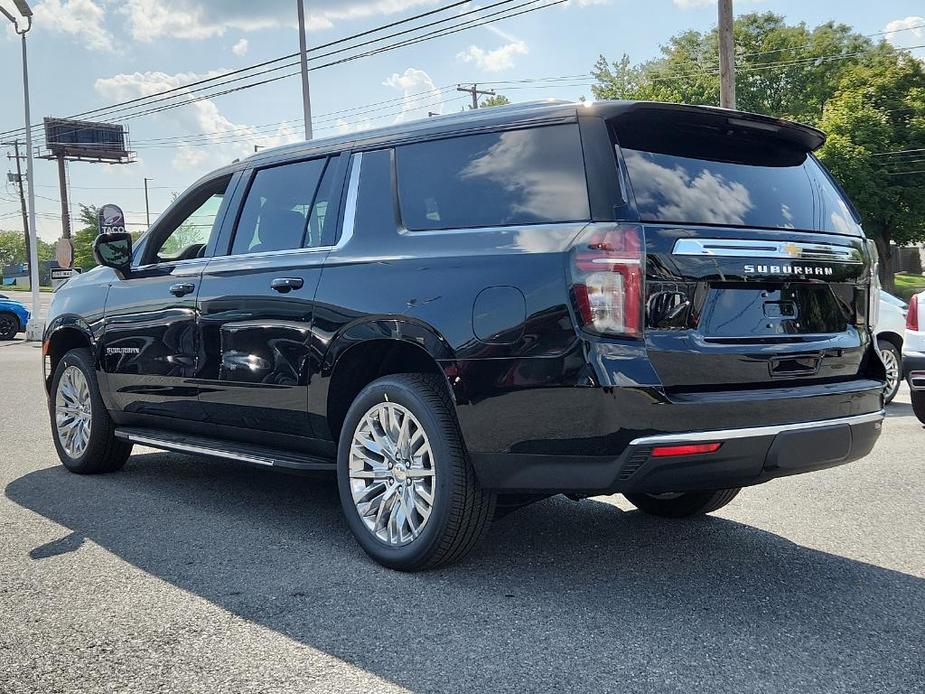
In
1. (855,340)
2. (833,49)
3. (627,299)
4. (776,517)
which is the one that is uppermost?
(833,49)

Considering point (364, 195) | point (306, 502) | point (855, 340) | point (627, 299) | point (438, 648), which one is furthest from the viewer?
point (306, 502)

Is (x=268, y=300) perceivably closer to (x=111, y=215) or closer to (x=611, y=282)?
(x=611, y=282)

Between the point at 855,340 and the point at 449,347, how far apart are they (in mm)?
1729

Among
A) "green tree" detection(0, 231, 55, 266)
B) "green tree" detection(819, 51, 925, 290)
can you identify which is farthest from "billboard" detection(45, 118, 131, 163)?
"green tree" detection(0, 231, 55, 266)

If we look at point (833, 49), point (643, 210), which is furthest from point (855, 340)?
point (833, 49)

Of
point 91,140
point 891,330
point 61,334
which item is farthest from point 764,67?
point 91,140

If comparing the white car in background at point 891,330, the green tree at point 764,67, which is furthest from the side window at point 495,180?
the green tree at point 764,67

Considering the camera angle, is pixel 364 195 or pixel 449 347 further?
pixel 364 195

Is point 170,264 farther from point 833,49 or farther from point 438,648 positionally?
point 833,49

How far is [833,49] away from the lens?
2168 inches

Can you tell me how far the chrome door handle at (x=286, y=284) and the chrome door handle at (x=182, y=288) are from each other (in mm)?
820

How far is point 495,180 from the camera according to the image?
4.16 metres

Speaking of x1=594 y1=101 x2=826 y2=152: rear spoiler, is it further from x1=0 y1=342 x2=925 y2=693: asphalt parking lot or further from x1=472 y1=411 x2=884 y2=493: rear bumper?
x1=0 y1=342 x2=925 y2=693: asphalt parking lot

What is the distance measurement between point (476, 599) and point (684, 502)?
5.41 ft
